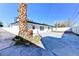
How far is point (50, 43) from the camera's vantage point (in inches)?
129

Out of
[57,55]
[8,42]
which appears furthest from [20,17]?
[57,55]

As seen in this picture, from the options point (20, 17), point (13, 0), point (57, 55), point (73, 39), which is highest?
point (13, 0)

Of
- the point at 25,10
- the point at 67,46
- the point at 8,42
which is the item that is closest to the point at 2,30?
the point at 8,42

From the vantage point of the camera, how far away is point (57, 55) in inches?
127

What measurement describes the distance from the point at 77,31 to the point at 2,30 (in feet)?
3.36

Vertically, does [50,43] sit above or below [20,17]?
below

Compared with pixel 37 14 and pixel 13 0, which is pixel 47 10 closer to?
pixel 37 14

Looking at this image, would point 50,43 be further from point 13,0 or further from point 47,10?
point 13,0

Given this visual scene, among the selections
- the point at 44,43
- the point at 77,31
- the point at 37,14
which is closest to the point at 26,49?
the point at 44,43

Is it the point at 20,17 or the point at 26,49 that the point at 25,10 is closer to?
the point at 20,17

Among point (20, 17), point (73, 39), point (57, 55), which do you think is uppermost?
point (20, 17)

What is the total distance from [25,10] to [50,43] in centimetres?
57

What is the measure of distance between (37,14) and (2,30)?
0.53 metres

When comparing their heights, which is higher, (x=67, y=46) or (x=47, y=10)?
(x=47, y=10)
